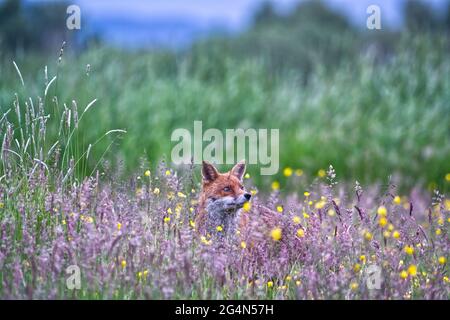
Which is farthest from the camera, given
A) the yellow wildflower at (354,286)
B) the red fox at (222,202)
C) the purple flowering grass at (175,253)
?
the red fox at (222,202)

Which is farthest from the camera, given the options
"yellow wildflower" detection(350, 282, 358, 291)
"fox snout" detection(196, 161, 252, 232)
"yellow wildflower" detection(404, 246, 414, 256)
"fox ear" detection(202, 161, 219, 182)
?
"fox ear" detection(202, 161, 219, 182)

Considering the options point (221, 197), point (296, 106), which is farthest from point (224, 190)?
point (296, 106)

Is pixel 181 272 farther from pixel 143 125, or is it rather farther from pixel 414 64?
pixel 414 64

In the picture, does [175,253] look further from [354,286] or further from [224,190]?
[224,190]

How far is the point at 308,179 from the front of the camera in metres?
12.9

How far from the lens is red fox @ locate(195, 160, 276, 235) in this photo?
6.64 m

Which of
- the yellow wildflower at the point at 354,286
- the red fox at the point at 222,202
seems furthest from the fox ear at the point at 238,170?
the yellow wildflower at the point at 354,286

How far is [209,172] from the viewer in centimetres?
726

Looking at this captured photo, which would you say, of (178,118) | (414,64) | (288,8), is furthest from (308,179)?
(288,8)

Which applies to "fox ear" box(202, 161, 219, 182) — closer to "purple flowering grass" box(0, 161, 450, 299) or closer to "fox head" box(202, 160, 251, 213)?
"fox head" box(202, 160, 251, 213)

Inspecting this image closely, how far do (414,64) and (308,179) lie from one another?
451cm

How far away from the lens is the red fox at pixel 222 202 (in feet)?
21.8

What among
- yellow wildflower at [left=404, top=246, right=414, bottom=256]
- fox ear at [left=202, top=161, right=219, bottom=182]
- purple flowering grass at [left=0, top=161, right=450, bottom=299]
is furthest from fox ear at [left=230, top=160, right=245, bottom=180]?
yellow wildflower at [left=404, top=246, right=414, bottom=256]

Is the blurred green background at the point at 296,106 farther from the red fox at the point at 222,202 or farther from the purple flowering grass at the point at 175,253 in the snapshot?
the purple flowering grass at the point at 175,253
